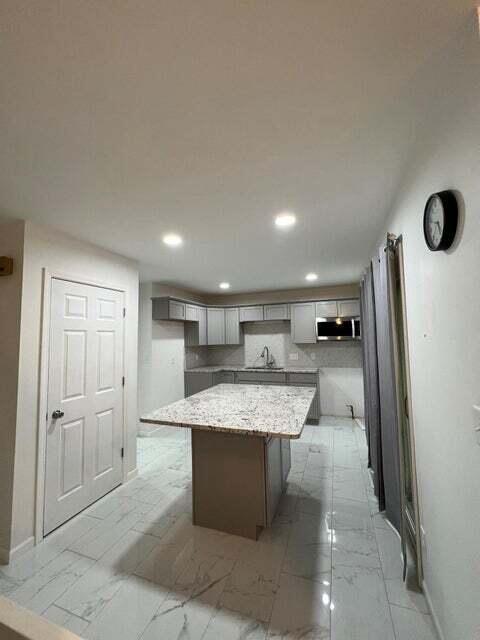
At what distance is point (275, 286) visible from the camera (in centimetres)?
489

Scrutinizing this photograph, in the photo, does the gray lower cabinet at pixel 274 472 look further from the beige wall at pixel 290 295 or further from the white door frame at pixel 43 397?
the beige wall at pixel 290 295

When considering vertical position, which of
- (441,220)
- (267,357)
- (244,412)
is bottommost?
(244,412)

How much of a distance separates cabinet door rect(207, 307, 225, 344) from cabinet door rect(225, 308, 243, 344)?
82 millimetres

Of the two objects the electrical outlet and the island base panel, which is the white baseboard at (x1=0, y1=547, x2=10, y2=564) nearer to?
the island base panel

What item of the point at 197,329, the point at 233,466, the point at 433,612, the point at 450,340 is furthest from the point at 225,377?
the point at 450,340

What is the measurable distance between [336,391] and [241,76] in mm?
4922

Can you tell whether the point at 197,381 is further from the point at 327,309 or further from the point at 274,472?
the point at 274,472

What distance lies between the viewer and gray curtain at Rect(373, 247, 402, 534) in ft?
5.97

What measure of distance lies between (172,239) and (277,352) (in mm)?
3537

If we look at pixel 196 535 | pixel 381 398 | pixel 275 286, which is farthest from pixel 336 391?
pixel 196 535

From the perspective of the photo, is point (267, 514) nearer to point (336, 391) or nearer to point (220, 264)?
point (220, 264)

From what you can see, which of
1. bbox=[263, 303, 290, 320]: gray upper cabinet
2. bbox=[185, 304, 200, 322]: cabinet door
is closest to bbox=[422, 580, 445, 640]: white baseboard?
bbox=[263, 303, 290, 320]: gray upper cabinet

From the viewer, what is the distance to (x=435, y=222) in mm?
1106

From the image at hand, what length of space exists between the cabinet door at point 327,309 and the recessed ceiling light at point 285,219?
281cm
